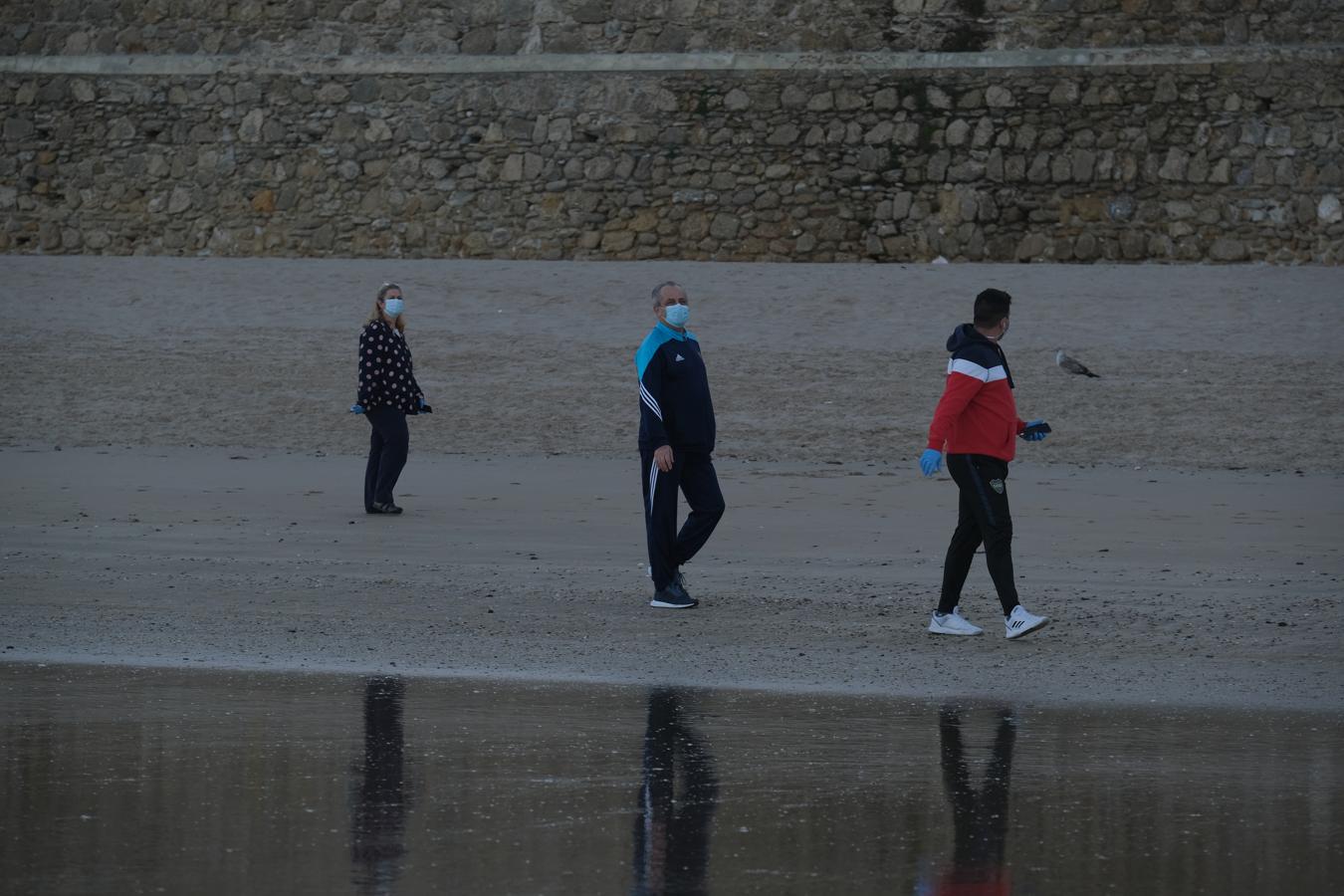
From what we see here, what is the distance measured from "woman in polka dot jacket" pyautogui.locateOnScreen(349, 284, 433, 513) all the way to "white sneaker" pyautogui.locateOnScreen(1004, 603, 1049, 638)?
510 centimetres

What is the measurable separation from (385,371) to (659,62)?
12.7 m

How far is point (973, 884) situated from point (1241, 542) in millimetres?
6701

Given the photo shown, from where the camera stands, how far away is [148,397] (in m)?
18.0

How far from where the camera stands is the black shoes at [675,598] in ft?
30.7

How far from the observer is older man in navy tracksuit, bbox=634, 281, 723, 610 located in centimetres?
940

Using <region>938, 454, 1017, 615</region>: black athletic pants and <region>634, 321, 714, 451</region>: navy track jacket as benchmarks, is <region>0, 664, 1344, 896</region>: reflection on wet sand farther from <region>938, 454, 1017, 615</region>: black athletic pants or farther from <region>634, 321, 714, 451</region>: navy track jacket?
<region>634, 321, 714, 451</region>: navy track jacket

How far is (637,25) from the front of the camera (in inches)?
974

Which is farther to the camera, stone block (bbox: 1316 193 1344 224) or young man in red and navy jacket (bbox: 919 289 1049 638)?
stone block (bbox: 1316 193 1344 224)

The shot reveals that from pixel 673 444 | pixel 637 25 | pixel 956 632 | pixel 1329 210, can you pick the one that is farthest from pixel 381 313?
pixel 1329 210

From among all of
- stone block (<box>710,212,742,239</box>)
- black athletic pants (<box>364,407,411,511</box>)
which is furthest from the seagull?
stone block (<box>710,212,742,239</box>)

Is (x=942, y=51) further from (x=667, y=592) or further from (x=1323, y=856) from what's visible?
(x=1323, y=856)

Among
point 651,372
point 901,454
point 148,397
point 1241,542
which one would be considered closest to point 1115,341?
point 901,454

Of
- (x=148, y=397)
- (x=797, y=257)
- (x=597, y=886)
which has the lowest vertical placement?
(x=597, y=886)

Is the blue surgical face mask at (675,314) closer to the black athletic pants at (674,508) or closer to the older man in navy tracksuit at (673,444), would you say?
the older man in navy tracksuit at (673,444)
